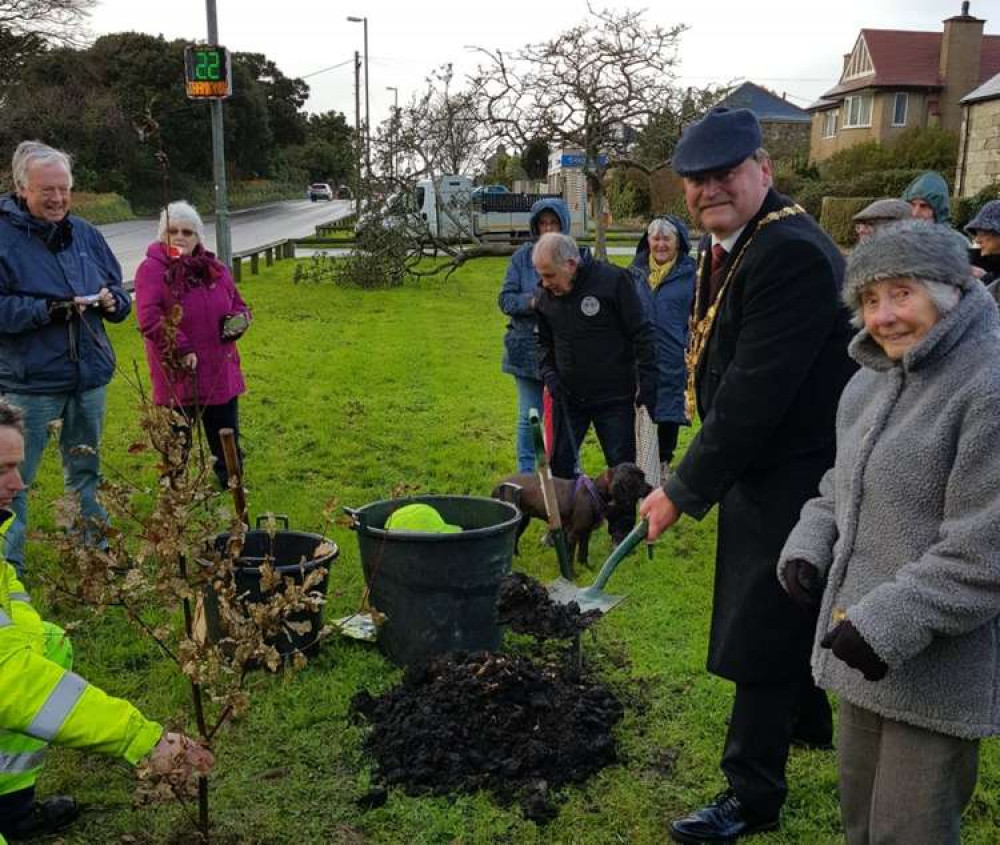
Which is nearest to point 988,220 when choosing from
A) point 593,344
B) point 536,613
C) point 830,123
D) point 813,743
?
point 593,344

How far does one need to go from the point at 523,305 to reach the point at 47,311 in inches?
116

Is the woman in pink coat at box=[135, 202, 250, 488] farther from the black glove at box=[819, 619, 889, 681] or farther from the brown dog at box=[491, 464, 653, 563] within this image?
the black glove at box=[819, 619, 889, 681]

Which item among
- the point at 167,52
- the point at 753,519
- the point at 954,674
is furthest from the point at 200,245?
the point at 167,52

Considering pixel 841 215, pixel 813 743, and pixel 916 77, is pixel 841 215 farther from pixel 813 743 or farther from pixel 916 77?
pixel 813 743

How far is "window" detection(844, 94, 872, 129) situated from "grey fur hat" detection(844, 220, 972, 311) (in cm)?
5022

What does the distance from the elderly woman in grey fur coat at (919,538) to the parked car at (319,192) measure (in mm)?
65304

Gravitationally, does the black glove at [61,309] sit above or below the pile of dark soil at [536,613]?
above

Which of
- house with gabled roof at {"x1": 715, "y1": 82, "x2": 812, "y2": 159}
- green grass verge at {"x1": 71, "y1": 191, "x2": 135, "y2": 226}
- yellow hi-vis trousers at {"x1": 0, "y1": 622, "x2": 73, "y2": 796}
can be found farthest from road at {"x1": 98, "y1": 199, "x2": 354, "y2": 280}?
house with gabled roof at {"x1": 715, "y1": 82, "x2": 812, "y2": 159}

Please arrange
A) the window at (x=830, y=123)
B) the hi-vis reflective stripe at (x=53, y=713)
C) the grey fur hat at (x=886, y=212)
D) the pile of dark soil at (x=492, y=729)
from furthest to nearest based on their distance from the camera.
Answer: the window at (x=830, y=123) < the grey fur hat at (x=886, y=212) < the pile of dark soil at (x=492, y=729) < the hi-vis reflective stripe at (x=53, y=713)

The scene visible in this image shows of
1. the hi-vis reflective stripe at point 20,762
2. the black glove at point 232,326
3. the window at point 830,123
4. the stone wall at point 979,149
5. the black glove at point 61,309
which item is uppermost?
the window at point 830,123

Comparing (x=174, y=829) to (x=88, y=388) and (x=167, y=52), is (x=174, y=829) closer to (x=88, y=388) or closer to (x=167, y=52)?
(x=88, y=388)

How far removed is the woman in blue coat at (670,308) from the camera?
6430mm

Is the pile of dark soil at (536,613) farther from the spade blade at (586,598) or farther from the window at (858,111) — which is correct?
the window at (858,111)

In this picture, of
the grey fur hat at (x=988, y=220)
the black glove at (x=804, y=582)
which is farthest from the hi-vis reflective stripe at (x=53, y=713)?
the grey fur hat at (x=988, y=220)
